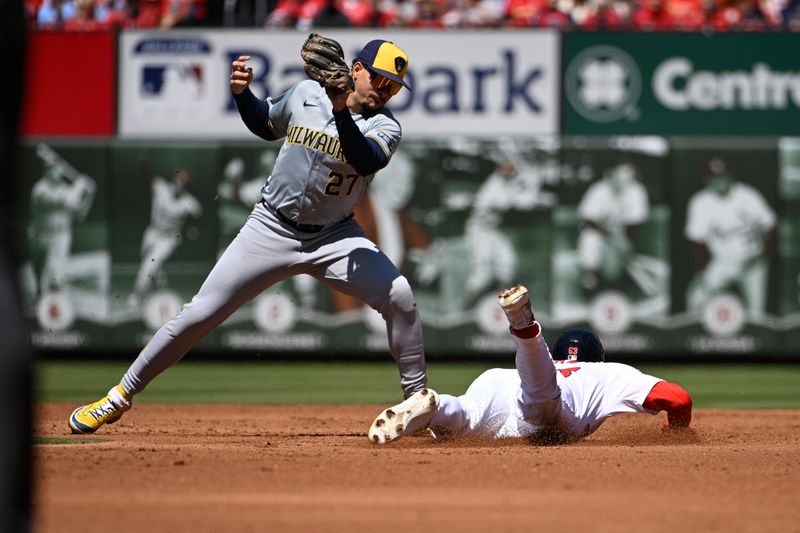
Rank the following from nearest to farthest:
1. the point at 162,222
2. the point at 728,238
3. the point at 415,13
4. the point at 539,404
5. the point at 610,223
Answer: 1. the point at 539,404
2. the point at 728,238
3. the point at 610,223
4. the point at 162,222
5. the point at 415,13

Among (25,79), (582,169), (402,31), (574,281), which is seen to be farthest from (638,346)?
(25,79)

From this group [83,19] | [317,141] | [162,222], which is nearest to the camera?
[317,141]

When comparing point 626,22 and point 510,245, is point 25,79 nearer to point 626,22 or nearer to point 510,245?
point 510,245

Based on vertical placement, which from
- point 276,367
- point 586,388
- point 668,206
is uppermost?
point 668,206

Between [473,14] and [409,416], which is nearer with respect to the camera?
[409,416]

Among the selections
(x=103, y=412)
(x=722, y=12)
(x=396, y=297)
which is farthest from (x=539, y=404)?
(x=722, y=12)

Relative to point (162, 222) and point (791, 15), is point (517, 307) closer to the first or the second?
point (162, 222)
